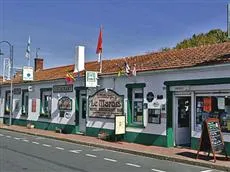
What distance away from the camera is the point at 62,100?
24.2 m

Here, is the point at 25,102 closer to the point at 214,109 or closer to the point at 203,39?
the point at 214,109

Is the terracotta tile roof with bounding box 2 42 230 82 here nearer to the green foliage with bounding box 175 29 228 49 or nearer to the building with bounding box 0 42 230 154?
the building with bounding box 0 42 230 154

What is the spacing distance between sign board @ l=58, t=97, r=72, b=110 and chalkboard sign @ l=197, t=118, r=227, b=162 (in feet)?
37.8

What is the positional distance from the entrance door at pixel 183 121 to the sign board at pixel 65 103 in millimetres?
8551

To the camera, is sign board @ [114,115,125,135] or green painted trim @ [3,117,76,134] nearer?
sign board @ [114,115,125,135]

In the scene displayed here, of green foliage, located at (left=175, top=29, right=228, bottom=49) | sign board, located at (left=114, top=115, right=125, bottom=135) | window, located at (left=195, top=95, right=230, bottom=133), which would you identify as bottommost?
sign board, located at (left=114, top=115, right=125, bottom=135)

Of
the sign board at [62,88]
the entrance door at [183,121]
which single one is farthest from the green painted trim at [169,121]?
the sign board at [62,88]

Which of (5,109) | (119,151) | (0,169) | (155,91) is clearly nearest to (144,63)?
(155,91)

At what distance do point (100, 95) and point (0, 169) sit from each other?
34.6 feet

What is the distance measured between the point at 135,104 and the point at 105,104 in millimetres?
2216

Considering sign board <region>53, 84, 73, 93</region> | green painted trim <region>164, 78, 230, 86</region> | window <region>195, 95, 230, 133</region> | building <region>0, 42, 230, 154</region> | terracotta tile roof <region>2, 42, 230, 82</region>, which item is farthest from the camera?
sign board <region>53, 84, 73, 93</region>

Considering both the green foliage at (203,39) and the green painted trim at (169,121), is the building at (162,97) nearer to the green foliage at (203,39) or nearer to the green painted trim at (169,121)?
the green painted trim at (169,121)

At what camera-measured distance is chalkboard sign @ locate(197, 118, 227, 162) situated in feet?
43.0

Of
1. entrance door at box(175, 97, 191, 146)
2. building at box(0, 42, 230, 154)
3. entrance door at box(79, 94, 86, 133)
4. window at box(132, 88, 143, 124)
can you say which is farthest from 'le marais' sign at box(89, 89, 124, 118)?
entrance door at box(175, 97, 191, 146)
